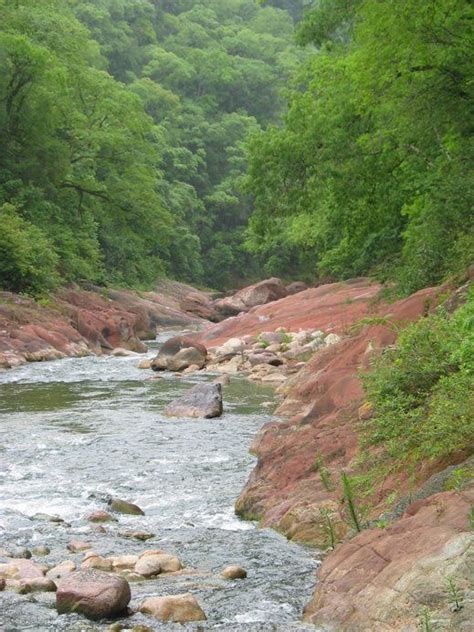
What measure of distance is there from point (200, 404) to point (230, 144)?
5829cm

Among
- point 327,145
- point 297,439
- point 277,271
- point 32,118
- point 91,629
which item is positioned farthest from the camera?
point 277,271

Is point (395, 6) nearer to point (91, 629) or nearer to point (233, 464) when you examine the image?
point (233, 464)

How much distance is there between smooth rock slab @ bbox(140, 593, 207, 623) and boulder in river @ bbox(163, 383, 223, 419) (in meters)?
9.25

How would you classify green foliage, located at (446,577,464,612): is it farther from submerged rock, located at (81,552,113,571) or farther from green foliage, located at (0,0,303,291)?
green foliage, located at (0,0,303,291)

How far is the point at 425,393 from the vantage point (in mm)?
8492

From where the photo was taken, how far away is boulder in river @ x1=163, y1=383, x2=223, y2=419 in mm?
15773

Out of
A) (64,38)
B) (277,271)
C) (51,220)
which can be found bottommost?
(277,271)

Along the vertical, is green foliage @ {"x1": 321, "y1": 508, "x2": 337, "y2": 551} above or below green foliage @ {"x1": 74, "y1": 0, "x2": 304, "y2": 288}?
below

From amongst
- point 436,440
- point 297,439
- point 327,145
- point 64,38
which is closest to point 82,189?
point 64,38

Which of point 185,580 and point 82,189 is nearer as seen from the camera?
point 185,580

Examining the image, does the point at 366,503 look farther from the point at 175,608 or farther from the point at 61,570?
the point at 61,570

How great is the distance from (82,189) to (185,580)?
34951 mm

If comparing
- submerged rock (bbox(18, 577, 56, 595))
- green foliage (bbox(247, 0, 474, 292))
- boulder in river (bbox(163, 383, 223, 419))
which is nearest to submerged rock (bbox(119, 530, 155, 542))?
submerged rock (bbox(18, 577, 56, 595))

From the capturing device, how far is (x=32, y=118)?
37000mm
